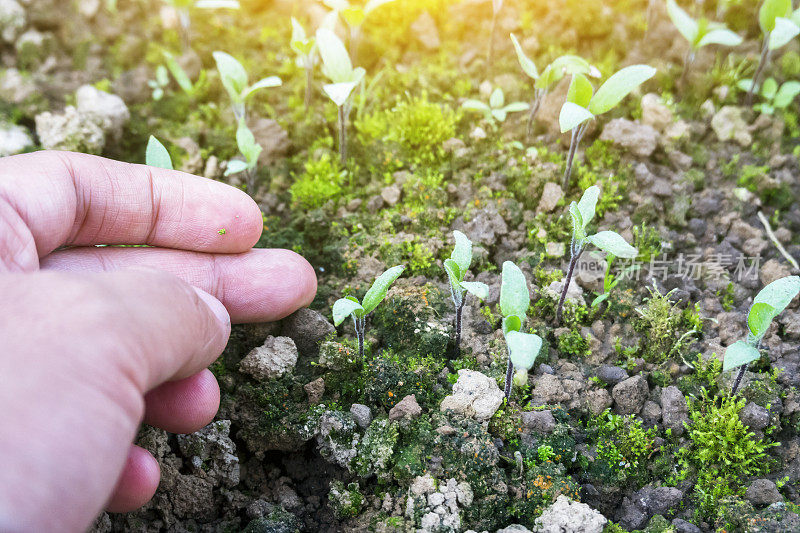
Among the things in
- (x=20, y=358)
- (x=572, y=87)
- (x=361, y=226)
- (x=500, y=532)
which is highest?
(x=572, y=87)

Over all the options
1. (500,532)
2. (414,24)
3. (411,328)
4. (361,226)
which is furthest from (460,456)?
(414,24)

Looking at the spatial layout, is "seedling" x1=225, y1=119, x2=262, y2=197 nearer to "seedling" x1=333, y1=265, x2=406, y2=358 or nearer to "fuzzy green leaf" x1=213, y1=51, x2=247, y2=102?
"fuzzy green leaf" x1=213, y1=51, x2=247, y2=102

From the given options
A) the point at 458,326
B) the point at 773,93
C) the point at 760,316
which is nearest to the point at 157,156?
the point at 458,326

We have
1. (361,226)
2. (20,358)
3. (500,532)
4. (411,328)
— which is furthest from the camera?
(361,226)

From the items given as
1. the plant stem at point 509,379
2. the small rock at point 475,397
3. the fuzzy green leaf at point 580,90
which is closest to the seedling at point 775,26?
the fuzzy green leaf at point 580,90

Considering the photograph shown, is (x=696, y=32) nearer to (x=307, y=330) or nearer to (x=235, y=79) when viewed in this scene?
(x=235, y=79)

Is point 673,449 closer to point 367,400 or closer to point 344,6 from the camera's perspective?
point 367,400
